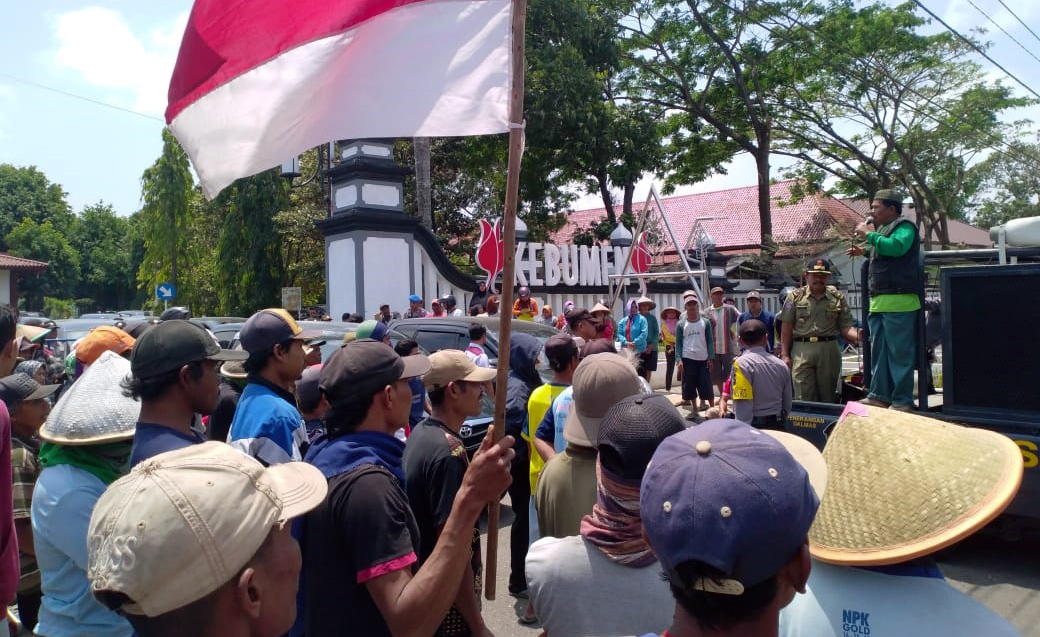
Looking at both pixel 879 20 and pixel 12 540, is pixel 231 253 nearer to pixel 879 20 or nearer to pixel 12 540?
pixel 879 20

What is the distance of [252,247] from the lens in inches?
999

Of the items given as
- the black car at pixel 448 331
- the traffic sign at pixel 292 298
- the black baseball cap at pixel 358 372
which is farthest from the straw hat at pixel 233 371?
the traffic sign at pixel 292 298

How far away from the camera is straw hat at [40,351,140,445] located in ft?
8.82

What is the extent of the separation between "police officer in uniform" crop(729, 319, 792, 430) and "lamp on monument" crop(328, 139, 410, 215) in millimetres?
9313

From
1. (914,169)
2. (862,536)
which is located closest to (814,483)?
(862,536)

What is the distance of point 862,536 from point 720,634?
0.56 meters

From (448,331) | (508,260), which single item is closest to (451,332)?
(448,331)

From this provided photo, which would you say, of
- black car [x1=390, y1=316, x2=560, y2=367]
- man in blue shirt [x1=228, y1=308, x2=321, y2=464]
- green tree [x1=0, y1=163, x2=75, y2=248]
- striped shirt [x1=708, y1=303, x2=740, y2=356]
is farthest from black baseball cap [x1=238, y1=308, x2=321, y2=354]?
green tree [x1=0, y1=163, x2=75, y2=248]

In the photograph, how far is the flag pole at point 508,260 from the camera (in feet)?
7.13

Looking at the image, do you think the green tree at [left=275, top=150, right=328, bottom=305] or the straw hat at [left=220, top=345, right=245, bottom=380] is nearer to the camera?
the straw hat at [left=220, top=345, right=245, bottom=380]

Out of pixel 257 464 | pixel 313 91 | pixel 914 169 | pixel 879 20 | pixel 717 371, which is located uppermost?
pixel 879 20

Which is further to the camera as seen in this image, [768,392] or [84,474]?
[768,392]

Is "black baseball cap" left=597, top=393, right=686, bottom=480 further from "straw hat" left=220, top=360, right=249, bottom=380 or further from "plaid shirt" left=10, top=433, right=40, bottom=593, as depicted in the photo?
"straw hat" left=220, top=360, right=249, bottom=380

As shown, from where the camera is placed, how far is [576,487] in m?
2.78
